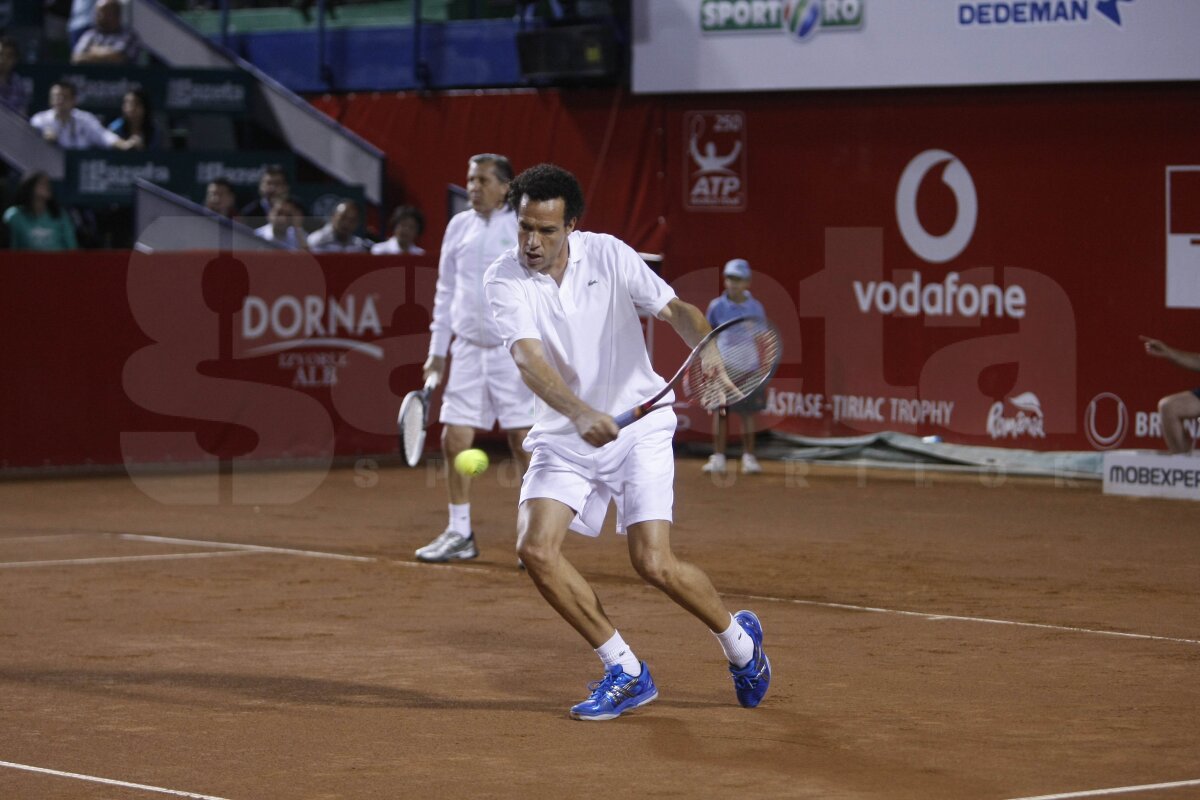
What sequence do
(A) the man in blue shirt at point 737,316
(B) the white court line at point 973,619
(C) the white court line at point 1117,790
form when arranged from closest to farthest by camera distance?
(C) the white court line at point 1117,790 < (B) the white court line at point 973,619 < (A) the man in blue shirt at point 737,316

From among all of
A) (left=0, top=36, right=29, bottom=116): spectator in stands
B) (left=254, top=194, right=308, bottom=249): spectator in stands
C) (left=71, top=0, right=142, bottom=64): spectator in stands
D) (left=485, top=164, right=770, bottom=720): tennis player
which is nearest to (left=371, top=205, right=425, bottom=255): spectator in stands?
(left=254, top=194, right=308, bottom=249): spectator in stands

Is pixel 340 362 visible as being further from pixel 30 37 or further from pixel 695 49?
pixel 30 37

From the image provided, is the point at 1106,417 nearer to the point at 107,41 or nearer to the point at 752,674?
the point at 752,674

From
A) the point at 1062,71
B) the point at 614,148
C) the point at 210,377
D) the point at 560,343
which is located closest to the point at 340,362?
the point at 210,377

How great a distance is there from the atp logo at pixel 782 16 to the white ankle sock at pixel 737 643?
10.5 m

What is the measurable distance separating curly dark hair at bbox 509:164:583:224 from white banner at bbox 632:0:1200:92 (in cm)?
929

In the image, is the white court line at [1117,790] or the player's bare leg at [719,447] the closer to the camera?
the white court line at [1117,790]

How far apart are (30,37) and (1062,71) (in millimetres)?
12314

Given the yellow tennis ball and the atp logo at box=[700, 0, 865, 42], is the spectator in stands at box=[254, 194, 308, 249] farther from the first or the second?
the yellow tennis ball

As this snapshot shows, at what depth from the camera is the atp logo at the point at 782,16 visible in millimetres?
16297

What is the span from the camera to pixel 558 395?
20.9 feet

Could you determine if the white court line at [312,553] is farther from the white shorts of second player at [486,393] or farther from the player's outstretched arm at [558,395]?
the player's outstretched arm at [558,395]

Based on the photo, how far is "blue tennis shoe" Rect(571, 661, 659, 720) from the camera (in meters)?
6.63

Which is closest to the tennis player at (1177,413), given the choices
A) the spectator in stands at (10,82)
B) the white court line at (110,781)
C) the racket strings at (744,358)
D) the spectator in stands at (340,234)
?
the spectator in stands at (340,234)
